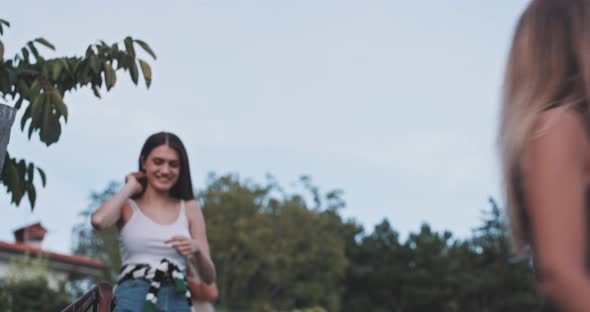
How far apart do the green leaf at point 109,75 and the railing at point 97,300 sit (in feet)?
3.28

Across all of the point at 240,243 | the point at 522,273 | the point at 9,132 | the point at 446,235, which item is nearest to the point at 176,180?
the point at 9,132

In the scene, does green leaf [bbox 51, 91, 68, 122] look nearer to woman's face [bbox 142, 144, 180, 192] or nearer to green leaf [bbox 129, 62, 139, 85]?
green leaf [bbox 129, 62, 139, 85]

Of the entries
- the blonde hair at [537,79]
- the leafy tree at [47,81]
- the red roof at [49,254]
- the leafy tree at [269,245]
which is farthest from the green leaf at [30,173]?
the leafy tree at [269,245]

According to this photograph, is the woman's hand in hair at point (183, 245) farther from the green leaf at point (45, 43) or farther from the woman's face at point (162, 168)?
the green leaf at point (45, 43)

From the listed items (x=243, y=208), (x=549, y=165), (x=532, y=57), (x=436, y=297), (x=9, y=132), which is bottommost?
(x=436, y=297)

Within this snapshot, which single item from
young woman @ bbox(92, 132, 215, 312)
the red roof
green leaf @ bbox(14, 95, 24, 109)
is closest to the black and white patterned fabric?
young woman @ bbox(92, 132, 215, 312)

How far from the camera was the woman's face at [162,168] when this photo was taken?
462cm

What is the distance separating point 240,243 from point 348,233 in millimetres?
15593

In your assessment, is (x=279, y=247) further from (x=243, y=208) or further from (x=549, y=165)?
(x=549, y=165)

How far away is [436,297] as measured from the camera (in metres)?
63.2

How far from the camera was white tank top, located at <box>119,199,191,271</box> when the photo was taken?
4363mm

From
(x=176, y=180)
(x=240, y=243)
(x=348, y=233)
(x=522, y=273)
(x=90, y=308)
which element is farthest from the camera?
(x=348, y=233)

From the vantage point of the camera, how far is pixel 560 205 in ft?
4.54

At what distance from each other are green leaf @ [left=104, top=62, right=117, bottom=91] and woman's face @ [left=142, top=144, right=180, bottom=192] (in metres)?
0.79
